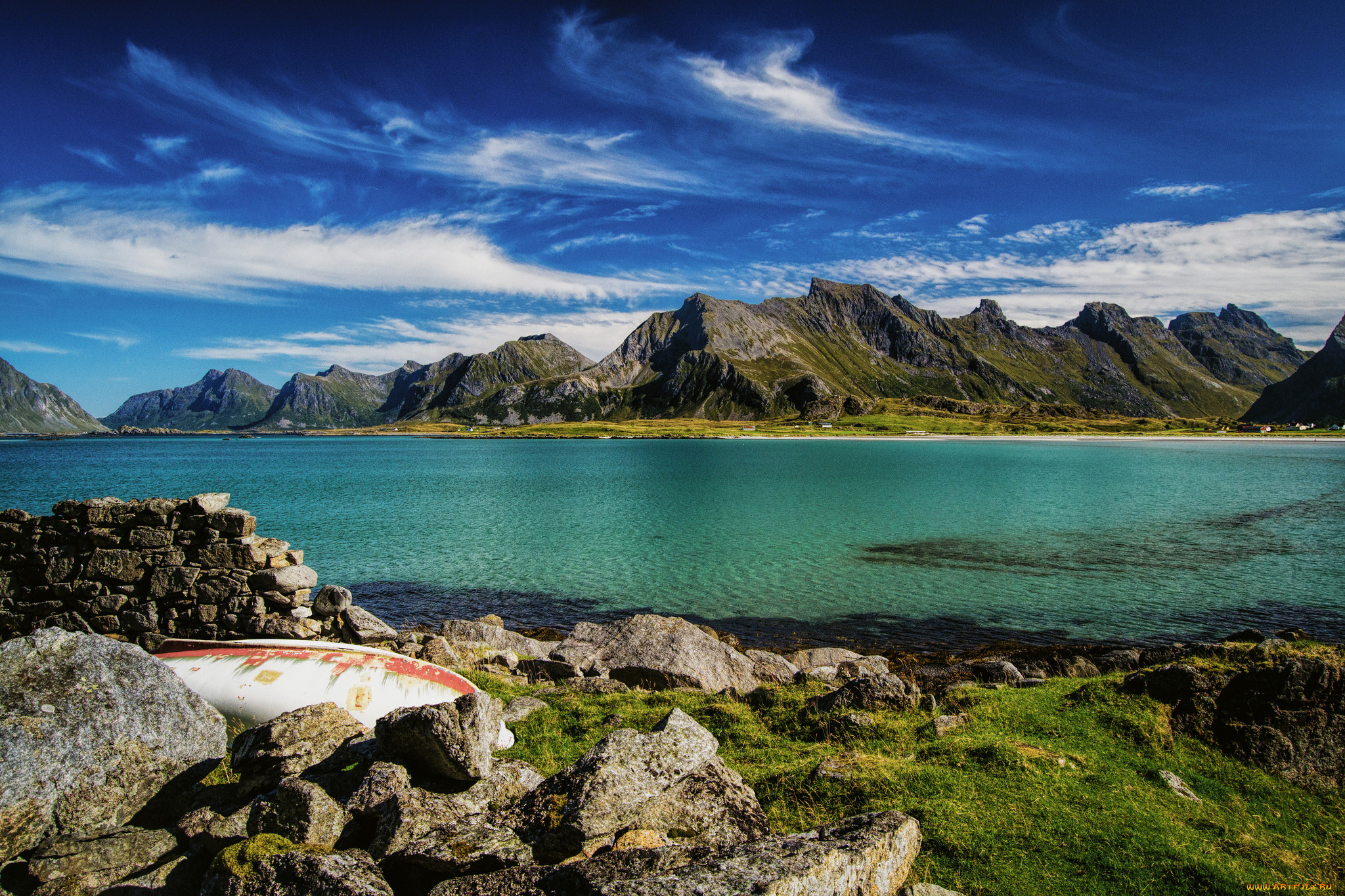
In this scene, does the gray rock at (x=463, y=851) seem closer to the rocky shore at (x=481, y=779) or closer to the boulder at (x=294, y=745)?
the rocky shore at (x=481, y=779)

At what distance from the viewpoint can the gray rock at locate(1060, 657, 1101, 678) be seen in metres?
19.9

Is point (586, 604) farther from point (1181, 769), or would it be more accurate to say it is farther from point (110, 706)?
point (1181, 769)

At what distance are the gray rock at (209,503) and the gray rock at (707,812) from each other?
16.5 m

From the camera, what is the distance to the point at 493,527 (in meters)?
56.2

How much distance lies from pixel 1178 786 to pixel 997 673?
10.2 m

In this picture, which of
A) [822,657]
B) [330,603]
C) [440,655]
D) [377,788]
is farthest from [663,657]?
[377,788]

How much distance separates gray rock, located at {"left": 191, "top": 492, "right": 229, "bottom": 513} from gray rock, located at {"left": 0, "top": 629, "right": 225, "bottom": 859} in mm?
8497

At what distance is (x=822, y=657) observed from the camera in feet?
78.0

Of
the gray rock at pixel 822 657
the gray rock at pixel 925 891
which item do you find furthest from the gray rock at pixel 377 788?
the gray rock at pixel 822 657

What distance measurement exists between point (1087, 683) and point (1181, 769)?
3768 millimetres

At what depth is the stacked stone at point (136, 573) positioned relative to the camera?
1859 centimetres

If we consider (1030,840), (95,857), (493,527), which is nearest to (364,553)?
(493,527)

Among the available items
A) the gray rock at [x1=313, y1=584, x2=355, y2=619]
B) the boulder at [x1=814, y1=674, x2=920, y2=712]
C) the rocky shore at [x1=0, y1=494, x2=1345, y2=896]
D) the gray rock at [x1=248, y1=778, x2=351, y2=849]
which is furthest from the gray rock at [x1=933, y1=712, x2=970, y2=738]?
the gray rock at [x1=313, y1=584, x2=355, y2=619]

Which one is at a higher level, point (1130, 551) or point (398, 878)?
point (398, 878)
